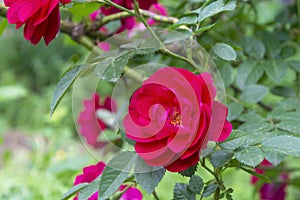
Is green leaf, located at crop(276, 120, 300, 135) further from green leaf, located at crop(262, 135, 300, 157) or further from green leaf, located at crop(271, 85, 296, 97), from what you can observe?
green leaf, located at crop(271, 85, 296, 97)

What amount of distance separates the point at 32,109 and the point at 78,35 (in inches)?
147

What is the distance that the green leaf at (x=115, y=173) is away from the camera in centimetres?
63

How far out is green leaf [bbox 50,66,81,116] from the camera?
0.66m

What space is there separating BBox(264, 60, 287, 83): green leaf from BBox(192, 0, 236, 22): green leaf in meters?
0.27

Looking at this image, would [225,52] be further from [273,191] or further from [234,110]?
[273,191]

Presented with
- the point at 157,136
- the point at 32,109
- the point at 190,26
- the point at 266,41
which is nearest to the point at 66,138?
the point at 32,109

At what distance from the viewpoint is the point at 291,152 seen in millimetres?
603

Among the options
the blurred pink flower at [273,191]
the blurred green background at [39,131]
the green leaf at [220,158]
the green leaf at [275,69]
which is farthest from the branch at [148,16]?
the blurred pink flower at [273,191]

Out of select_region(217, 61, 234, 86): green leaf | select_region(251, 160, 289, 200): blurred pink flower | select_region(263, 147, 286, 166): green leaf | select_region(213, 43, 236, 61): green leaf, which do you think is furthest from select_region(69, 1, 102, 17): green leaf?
select_region(251, 160, 289, 200): blurred pink flower

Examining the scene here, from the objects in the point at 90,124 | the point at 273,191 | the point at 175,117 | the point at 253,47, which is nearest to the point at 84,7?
the point at 175,117

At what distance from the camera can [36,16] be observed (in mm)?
627

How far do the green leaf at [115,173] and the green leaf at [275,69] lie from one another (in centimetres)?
41

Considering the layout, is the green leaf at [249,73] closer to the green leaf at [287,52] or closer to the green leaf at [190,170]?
the green leaf at [287,52]

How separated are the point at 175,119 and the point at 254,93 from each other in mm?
399
